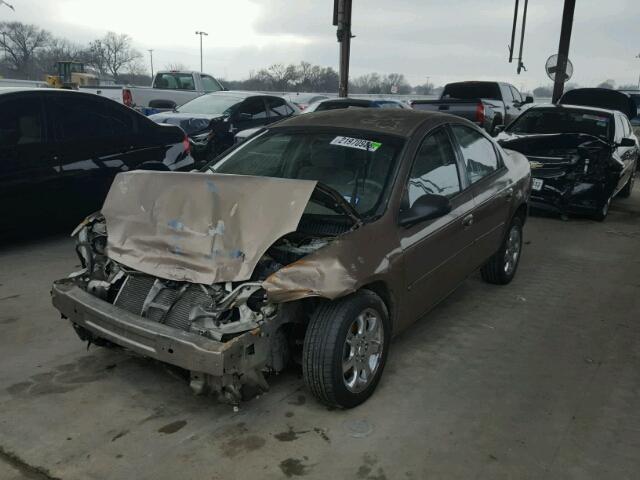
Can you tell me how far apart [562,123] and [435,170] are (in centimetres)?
594

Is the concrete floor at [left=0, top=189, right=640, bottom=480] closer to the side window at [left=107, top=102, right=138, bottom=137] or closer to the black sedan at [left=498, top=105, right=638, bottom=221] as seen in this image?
the side window at [left=107, top=102, right=138, bottom=137]

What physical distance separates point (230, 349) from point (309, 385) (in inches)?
21.7

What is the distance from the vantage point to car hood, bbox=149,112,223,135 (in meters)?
10.3

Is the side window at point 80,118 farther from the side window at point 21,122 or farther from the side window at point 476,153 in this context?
the side window at point 476,153

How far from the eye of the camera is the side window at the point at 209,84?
18.5m

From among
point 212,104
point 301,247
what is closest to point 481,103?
point 212,104

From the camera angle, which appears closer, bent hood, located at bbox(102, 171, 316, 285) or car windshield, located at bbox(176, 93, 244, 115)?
bent hood, located at bbox(102, 171, 316, 285)

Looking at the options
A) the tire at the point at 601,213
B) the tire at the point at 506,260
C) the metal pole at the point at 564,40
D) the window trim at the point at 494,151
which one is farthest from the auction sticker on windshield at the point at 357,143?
the metal pole at the point at 564,40

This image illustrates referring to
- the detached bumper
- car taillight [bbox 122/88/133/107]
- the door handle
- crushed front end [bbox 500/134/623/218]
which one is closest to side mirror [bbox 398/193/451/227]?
the detached bumper

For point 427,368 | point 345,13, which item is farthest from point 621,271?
point 345,13

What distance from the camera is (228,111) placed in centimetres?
1087

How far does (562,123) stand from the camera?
29.0 ft

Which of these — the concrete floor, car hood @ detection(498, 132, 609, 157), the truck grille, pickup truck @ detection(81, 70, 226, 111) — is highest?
pickup truck @ detection(81, 70, 226, 111)

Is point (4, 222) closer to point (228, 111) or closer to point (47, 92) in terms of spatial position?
point (47, 92)
